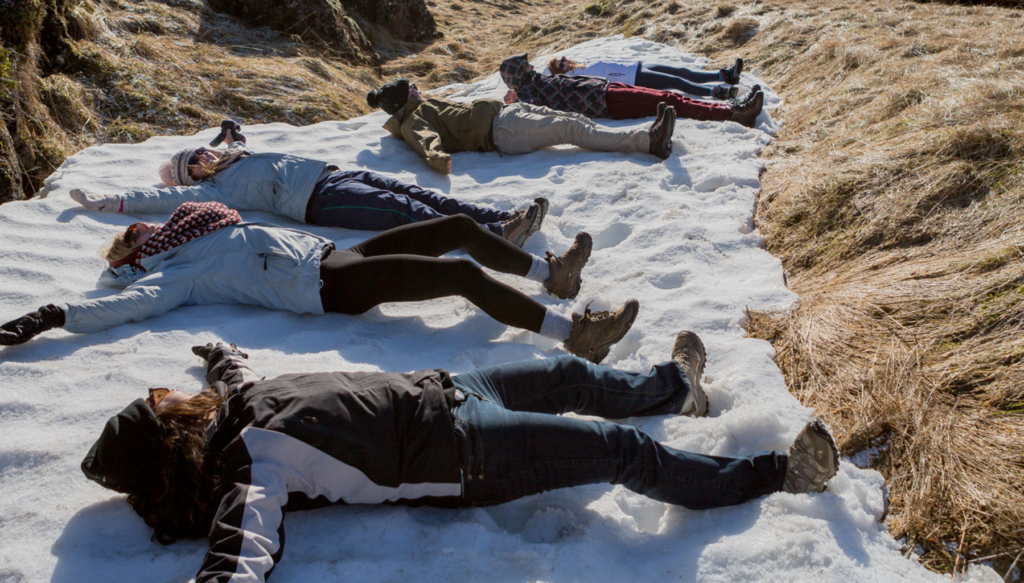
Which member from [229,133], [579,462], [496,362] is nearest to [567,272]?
[496,362]

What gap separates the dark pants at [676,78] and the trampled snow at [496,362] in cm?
143

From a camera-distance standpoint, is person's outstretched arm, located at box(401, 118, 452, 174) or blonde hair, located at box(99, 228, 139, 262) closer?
blonde hair, located at box(99, 228, 139, 262)

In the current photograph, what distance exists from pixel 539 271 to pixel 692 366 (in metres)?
1.06

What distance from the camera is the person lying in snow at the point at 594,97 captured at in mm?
5629

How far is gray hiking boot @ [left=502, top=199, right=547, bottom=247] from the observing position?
376cm

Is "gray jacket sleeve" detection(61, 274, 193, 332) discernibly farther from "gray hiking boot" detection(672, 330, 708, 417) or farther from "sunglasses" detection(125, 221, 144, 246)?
"gray hiking boot" detection(672, 330, 708, 417)

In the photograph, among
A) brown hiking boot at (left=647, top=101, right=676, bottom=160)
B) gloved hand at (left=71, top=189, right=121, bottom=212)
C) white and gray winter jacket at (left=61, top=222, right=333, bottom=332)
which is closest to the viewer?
white and gray winter jacket at (left=61, top=222, right=333, bottom=332)

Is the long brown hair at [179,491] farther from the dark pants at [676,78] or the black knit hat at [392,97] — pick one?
the dark pants at [676,78]

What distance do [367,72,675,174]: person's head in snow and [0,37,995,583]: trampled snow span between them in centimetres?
16

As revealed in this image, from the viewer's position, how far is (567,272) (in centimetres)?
333

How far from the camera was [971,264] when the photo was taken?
8.68ft

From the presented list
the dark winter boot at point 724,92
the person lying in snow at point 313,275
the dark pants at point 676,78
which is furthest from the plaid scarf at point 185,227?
the dark winter boot at point 724,92

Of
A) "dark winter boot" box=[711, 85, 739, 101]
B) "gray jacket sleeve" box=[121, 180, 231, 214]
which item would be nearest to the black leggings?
"gray jacket sleeve" box=[121, 180, 231, 214]

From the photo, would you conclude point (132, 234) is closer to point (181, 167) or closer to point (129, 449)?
point (181, 167)
